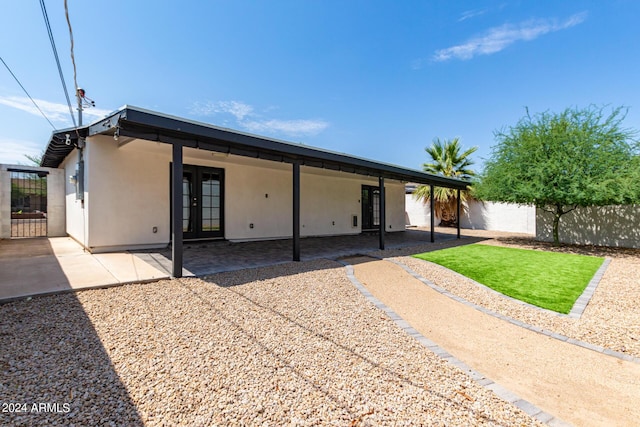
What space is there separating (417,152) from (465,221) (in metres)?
6.01

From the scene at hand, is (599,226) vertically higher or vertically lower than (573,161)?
lower

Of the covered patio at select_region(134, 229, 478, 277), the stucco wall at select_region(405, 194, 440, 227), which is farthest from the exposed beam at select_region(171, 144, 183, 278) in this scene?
the stucco wall at select_region(405, 194, 440, 227)

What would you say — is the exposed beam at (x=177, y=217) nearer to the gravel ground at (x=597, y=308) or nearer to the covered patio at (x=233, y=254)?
the covered patio at (x=233, y=254)

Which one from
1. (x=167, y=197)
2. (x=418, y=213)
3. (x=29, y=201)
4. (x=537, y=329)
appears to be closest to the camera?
(x=537, y=329)

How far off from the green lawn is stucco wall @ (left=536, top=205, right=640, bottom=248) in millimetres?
3233

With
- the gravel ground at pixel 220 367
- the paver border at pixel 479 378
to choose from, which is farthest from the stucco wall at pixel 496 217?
the gravel ground at pixel 220 367

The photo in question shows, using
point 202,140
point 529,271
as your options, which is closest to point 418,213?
point 529,271

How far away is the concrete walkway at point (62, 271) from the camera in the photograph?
4117mm

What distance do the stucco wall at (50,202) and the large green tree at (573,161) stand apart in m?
16.2

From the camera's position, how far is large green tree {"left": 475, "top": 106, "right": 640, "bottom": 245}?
835cm

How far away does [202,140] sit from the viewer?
5348mm

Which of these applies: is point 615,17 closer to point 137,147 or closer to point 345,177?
point 345,177

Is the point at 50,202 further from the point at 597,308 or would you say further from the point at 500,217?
the point at 500,217

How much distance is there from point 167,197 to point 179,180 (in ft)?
11.8
